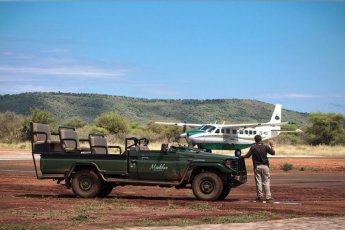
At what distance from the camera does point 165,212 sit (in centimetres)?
1670

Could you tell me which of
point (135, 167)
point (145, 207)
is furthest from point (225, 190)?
point (145, 207)

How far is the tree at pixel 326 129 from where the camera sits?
10331 cm

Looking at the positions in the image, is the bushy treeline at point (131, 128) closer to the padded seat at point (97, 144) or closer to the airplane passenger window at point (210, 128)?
the airplane passenger window at point (210, 128)

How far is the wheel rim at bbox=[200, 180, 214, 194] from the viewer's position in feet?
65.6

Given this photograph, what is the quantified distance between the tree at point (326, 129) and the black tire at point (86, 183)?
85290 millimetres

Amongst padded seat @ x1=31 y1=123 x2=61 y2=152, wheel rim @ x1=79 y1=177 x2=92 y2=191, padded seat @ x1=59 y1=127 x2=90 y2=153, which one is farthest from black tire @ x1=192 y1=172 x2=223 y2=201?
padded seat @ x1=31 y1=123 x2=61 y2=152

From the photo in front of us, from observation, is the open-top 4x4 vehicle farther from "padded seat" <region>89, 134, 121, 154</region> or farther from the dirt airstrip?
the dirt airstrip

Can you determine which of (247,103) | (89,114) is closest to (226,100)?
(247,103)

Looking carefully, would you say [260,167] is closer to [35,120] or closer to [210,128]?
[210,128]

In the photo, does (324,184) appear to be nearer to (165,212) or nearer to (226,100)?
(165,212)

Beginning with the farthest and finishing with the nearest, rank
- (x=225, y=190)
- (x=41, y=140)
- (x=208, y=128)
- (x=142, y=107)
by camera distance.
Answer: (x=142, y=107) < (x=208, y=128) < (x=41, y=140) < (x=225, y=190)

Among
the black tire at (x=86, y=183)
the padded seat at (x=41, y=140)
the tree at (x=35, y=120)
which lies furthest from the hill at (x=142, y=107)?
the black tire at (x=86, y=183)

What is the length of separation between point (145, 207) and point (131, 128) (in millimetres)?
83102

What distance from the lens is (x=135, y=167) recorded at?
20578 millimetres
